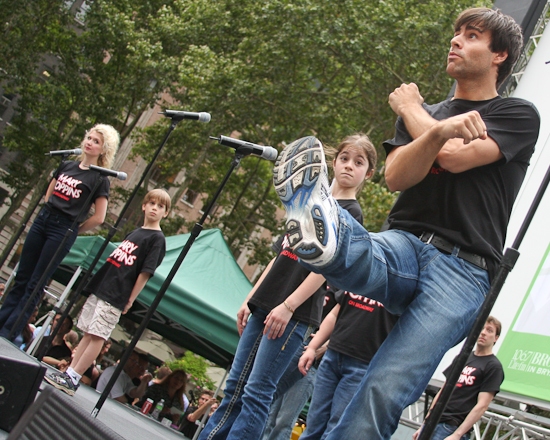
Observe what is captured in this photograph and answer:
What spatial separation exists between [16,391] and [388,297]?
4.65 feet

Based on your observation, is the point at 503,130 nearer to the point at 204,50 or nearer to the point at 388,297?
the point at 388,297

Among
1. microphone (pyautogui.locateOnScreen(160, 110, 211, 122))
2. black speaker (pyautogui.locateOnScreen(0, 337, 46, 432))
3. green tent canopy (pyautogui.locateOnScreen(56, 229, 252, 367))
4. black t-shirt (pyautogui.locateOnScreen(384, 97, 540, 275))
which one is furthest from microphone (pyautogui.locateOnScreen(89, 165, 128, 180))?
black t-shirt (pyautogui.locateOnScreen(384, 97, 540, 275))

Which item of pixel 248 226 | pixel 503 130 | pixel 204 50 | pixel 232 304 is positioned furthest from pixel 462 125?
pixel 248 226

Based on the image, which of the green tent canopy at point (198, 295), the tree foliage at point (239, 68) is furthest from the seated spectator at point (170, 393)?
the tree foliage at point (239, 68)

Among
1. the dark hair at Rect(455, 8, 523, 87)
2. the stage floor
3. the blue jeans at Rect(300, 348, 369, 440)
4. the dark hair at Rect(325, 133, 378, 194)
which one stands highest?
the dark hair at Rect(455, 8, 523, 87)

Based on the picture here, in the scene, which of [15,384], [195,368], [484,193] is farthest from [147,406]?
[195,368]

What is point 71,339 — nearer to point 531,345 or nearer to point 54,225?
point 54,225

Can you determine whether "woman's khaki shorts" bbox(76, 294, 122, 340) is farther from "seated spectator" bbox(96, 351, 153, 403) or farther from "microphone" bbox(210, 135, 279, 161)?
"seated spectator" bbox(96, 351, 153, 403)

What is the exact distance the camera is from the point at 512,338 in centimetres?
666

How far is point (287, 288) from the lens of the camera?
3635 mm

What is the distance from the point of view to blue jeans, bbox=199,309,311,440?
129 inches

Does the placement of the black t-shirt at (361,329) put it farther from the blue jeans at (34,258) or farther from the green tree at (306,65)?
the green tree at (306,65)

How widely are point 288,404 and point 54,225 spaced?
7.96 ft

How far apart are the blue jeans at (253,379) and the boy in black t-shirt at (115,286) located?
169cm
